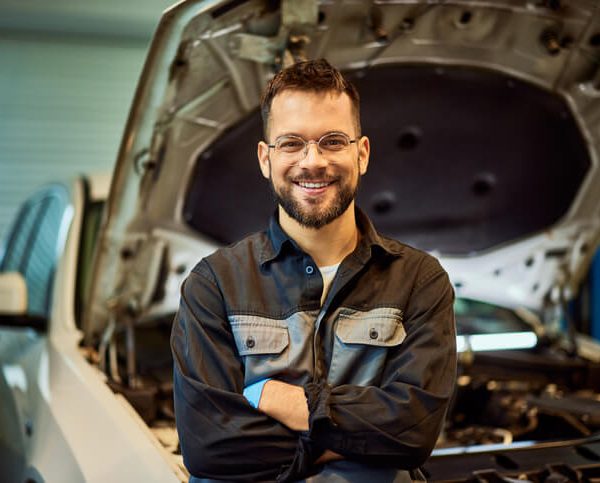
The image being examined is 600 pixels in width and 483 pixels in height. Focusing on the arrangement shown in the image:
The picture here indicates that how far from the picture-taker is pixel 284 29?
7.55ft

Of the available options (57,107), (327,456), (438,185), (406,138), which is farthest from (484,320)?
(57,107)

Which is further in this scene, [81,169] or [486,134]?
[81,169]

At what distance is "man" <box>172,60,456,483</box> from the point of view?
5.38 feet

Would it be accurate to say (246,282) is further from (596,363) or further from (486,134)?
(596,363)

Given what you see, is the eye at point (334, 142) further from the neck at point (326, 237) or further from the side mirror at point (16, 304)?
the side mirror at point (16, 304)

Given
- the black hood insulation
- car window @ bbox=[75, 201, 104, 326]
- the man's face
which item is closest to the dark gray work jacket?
the man's face

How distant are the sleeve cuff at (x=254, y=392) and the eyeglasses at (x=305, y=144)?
1.50ft

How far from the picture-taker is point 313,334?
174 cm

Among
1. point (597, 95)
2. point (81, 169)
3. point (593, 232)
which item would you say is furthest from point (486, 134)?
point (81, 169)

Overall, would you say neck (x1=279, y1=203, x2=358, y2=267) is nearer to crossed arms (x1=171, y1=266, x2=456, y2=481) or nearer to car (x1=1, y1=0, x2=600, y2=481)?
crossed arms (x1=171, y1=266, x2=456, y2=481)

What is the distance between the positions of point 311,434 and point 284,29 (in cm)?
115

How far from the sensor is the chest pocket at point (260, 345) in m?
1.72

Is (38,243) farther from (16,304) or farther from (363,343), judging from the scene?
(363,343)

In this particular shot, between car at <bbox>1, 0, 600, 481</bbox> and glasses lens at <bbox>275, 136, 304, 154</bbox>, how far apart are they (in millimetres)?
583
